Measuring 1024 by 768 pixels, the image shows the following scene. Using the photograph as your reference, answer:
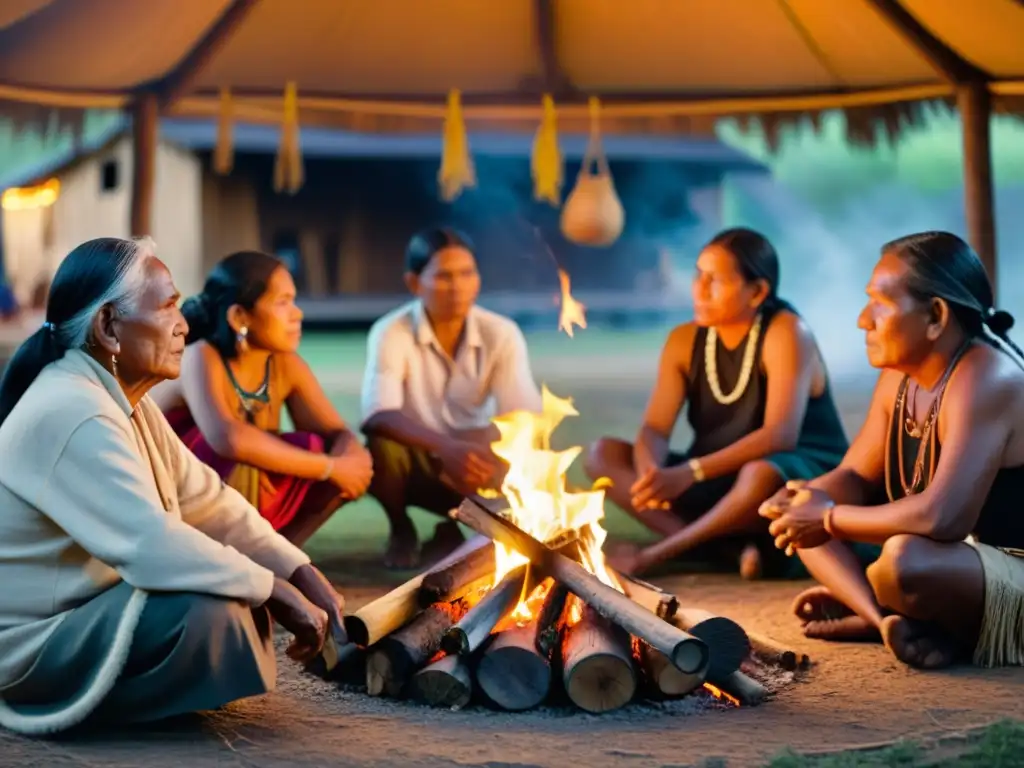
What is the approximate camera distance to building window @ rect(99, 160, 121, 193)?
57.4 feet

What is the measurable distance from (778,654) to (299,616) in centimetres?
160

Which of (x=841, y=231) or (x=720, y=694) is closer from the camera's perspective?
(x=720, y=694)

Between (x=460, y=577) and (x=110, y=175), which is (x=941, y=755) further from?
(x=110, y=175)

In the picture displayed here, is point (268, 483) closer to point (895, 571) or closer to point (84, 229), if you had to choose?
point (895, 571)

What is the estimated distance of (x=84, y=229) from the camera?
19656 millimetres

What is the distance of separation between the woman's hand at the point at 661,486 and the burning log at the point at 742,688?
1800 mm

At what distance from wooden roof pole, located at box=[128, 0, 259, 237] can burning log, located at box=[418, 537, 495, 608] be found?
12.6ft

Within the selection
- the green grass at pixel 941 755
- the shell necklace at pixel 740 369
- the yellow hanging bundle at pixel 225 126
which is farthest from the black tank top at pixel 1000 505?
the yellow hanging bundle at pixel 225 126

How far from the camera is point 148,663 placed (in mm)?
3449

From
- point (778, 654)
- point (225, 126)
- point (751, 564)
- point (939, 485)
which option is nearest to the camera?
point (939, 485)

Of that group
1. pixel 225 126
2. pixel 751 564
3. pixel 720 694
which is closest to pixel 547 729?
pixel 720 694

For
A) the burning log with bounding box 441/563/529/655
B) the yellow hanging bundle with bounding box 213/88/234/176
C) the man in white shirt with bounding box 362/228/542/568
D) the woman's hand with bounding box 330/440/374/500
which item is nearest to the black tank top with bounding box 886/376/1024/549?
the burning log with bounding box 441/563/529/655

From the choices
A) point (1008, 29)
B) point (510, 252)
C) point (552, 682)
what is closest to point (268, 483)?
point (552, 682)

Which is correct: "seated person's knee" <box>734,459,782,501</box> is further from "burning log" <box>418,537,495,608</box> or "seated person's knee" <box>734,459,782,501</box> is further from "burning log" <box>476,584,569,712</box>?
"burning log" <box>476,584,569,712</box>
